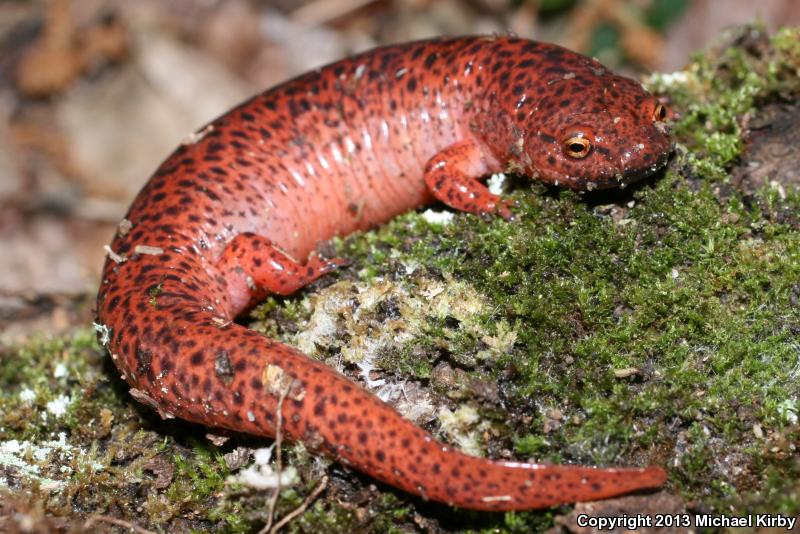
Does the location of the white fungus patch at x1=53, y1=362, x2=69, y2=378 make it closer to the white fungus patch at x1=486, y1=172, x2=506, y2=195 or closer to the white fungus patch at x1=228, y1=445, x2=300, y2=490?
the white fungus patch at x1=228, y1=445, x2=300, y2=490

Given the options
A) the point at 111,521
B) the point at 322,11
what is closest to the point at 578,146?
the point at 111,521

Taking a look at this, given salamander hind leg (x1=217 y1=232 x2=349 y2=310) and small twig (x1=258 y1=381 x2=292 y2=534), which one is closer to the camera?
small twig (x1=258 y1=381 x2=292 y2=534)

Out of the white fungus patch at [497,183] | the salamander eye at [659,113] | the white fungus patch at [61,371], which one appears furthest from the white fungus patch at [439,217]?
the white fungus patch at [61,371]

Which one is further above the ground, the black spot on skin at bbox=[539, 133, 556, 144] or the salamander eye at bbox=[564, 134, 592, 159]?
the black spot on skin at bbox=[539, 133, 556, 144]

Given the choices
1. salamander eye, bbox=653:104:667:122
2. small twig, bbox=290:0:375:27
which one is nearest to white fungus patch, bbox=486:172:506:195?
salamander eye, bbox=653:104:667:122

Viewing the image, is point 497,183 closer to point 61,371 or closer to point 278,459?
point 278,459
